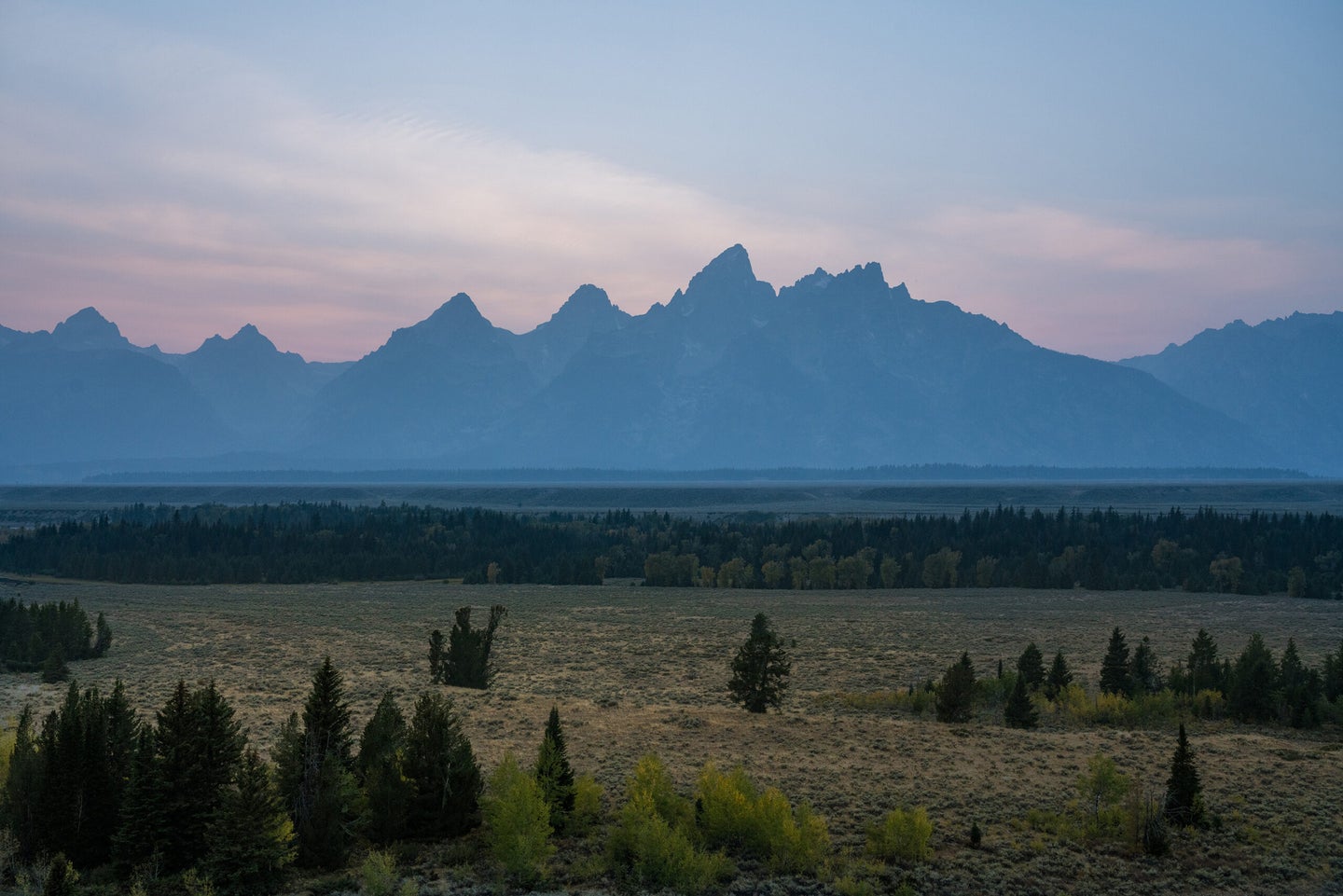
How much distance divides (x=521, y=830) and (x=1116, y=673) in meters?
31.3

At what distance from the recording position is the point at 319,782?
1025 inches

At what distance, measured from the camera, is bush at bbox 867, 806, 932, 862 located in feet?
86.7

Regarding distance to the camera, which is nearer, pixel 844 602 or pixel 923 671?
pixel 923 671

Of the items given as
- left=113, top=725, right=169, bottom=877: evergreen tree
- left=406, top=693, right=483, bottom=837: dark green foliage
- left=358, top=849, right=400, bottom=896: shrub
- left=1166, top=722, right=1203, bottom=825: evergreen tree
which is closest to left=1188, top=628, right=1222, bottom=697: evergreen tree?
left=1166, top=722, right=1203, bottom=825: evergreen tree

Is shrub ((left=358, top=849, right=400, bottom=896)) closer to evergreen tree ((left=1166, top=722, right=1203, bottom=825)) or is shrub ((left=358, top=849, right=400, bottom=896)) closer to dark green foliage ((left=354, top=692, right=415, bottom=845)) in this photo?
dark green foliage ((left=354, top=692, right=415, bottom=845))

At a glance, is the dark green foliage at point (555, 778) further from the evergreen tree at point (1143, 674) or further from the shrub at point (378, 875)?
the evergreen tree at point (1143, 674)

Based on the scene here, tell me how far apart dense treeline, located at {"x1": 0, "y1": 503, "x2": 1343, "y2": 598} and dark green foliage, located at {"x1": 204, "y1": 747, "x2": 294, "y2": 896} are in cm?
9047

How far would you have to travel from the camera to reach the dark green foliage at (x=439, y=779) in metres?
28.2

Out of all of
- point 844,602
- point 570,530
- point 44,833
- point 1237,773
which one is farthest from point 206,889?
point 570,530

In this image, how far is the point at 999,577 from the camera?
116 metres

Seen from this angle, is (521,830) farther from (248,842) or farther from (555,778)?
(248,842)

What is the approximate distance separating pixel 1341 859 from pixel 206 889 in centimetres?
2718

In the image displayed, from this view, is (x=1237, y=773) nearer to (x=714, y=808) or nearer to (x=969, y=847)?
(x=969, y=847)

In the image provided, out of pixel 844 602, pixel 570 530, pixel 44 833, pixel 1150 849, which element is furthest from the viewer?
pixel 570 530
